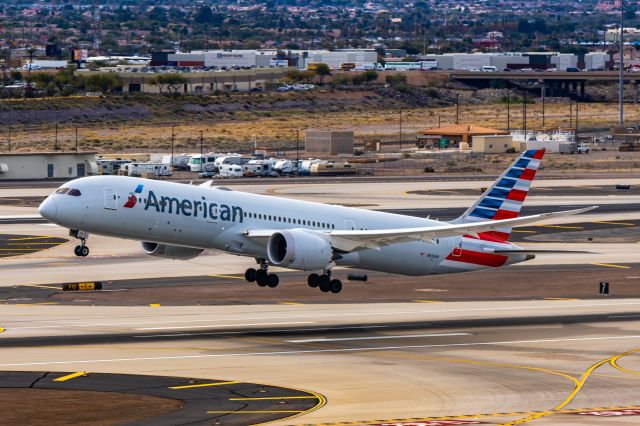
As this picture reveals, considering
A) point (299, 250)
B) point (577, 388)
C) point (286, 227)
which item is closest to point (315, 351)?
point (299, 250)

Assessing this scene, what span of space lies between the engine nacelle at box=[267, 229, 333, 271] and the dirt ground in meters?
21.9

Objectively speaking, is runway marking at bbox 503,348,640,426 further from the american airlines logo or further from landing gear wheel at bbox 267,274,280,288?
the american airlines logo

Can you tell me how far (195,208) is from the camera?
283 feet

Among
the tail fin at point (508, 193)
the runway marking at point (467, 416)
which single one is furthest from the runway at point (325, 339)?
the tail fin at point (508, 193)

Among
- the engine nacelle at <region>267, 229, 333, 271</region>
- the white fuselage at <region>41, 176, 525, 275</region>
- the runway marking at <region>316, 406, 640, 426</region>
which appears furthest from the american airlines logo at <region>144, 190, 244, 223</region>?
the runway marking at <region>316, 406, 640, 426</region>

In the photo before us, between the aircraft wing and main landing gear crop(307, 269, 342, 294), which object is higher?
the aircraft wing

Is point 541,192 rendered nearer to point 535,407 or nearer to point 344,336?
point 344,336

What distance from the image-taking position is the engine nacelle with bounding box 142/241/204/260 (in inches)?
3501

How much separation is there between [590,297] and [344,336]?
27.0 m

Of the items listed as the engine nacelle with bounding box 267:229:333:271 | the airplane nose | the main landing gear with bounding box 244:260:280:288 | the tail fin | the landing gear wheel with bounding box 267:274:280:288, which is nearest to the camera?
the airplane nose

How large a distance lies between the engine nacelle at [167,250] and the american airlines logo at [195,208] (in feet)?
12.8

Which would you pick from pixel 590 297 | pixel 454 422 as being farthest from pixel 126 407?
pixel 590 297

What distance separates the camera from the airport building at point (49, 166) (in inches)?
7598

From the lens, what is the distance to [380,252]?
93.2 metres
